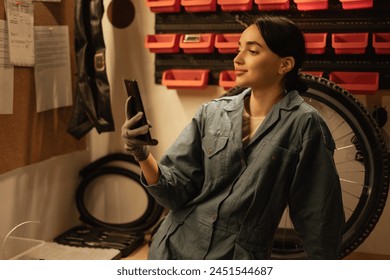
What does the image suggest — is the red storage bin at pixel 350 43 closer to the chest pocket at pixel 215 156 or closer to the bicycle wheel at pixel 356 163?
the bicycle wheel at pixel 356 163

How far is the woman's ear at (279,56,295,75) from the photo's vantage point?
1.29 metres

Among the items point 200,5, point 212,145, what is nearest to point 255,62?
point 212,145

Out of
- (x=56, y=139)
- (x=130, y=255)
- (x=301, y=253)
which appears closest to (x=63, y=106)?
(x=56, y=139)

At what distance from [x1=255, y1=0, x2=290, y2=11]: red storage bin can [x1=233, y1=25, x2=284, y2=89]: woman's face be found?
0.70 m

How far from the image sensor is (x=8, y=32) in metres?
1.83

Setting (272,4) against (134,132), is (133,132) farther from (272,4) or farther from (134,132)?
(272,4)

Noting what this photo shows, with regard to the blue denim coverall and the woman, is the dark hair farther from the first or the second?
the blue denim coverall

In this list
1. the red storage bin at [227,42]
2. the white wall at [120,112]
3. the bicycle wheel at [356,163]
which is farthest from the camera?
the white wall at [120,112]

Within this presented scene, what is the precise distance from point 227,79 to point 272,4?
1.21ft

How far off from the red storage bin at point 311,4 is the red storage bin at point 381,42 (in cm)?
23

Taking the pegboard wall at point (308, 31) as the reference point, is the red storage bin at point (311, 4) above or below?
above

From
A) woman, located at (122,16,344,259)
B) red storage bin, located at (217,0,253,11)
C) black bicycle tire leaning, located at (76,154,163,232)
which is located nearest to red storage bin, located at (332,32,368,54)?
red storage bin, located at (217,0,253,11)

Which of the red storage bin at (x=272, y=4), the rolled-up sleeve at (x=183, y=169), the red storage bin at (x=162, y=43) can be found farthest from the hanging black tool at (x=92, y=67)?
the rolled-up sleeve at (x=183, y=169)

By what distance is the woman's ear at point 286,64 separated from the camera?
4.24ft
